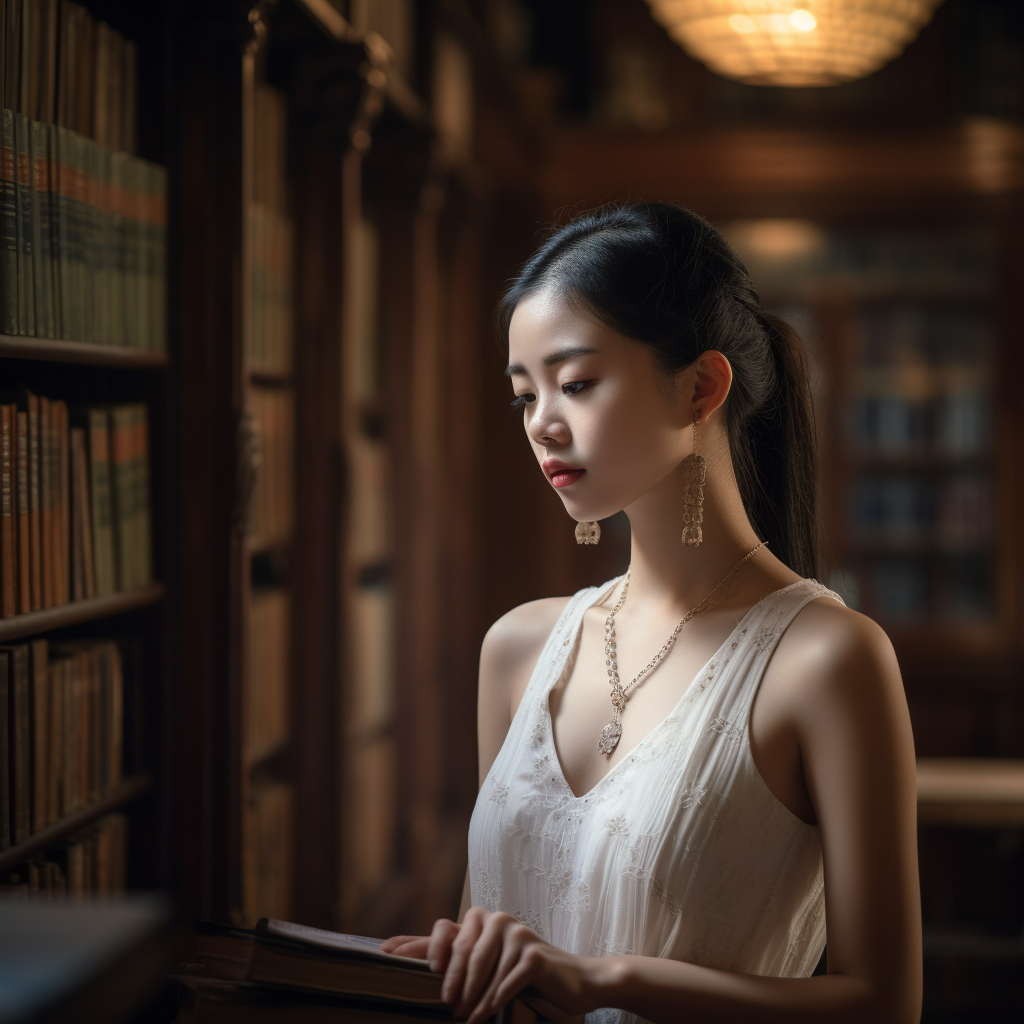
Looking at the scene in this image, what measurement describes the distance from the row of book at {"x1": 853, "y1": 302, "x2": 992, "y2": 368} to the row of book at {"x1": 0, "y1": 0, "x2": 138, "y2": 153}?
11.9 ft

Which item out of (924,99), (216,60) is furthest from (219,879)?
(924,99)

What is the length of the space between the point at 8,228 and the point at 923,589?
13.7 feet

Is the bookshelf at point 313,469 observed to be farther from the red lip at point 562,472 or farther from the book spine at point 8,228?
the red lip at point 562,472

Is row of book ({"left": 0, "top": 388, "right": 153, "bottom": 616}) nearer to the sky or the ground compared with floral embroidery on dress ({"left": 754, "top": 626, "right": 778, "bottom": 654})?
nearer to the sky

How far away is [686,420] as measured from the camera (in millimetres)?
1227

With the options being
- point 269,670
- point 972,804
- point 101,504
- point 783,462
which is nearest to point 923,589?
point 972,804

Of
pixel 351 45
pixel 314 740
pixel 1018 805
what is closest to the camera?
pixel 351 45

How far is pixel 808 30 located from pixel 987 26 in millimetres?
2750

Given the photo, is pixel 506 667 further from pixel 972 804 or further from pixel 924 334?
pixel 924 334

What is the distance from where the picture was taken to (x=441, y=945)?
39.0 inches

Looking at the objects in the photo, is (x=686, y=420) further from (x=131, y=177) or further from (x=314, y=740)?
(x=314, y=740)

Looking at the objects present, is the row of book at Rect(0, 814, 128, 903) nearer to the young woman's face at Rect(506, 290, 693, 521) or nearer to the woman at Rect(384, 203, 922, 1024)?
the woman at Rect(384, 203, 922, 1024)

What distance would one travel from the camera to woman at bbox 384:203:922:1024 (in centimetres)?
103

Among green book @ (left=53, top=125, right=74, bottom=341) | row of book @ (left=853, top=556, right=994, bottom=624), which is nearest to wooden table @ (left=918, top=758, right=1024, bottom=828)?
row of book @ (left=853, top=556, right=994, bottom=624)
